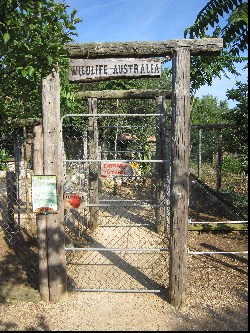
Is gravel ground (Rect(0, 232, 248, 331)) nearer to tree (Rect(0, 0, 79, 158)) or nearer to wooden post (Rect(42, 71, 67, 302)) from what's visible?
wooden post (Rect(42, 71, 67, 302))

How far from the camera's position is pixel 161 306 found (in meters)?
3.77

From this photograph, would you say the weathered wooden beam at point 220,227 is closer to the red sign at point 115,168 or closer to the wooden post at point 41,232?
the red sign at point 115,168

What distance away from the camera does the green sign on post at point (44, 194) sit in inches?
146

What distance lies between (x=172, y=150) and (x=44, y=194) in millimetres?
1523

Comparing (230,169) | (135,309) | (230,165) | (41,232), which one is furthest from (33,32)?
(230,165)

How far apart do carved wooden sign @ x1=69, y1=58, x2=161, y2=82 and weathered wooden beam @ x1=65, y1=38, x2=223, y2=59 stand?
0.10 meters

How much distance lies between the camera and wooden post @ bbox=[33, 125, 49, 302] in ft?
12.3

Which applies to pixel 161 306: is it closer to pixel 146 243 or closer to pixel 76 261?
pixel 76 261

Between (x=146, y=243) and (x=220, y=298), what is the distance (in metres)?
2.22

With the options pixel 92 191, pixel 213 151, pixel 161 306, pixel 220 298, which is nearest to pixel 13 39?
pixel 161 306

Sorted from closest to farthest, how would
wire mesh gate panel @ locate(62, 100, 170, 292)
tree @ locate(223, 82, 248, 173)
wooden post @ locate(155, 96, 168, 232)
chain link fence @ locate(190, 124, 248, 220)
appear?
1. wire mesh gate panel @ locate(62, 100, 170, 292)
2. tree @ locate(223, 82, 248, 173)
3. chain link fence @ locate(190, 124, 248, 220)
4. wooden post @ locate(155, 96, 168, 232)

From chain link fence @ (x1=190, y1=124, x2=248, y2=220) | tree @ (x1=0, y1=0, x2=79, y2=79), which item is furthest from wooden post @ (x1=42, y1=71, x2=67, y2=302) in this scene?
chain link fence @ (x1=190, y1=124, x2=248, y2=220)

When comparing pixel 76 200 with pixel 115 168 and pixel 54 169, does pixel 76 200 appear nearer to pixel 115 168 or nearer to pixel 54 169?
pixel 54 169

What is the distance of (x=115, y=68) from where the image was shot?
377 centimetres
